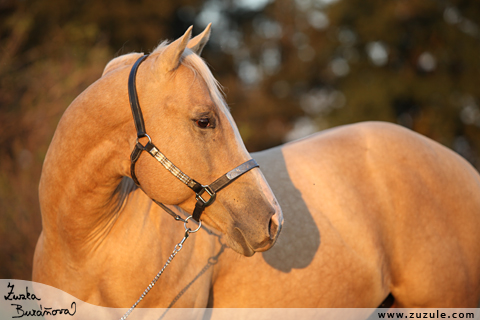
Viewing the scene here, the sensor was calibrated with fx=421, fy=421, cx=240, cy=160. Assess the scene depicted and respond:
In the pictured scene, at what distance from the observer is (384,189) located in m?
3.36

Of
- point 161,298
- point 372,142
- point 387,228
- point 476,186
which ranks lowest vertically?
point 476,186

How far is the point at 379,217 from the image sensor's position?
131 inches

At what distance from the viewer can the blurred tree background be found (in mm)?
7340

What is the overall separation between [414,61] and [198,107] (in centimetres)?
1870

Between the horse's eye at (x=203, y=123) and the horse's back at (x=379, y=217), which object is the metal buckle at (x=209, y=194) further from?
the horse's back at (x=379, y=217)

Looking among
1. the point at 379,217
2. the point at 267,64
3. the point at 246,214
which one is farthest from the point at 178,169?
the point at 267,64

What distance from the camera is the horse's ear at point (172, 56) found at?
83.4 inches

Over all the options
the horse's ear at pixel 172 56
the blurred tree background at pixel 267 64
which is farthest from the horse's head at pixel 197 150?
the blurred tree background at pixel 267 64

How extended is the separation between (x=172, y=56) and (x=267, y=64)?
24527 mm

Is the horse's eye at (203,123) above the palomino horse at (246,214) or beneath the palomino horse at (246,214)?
above

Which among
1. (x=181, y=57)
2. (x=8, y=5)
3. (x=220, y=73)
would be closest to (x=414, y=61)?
(x=220, y=73)

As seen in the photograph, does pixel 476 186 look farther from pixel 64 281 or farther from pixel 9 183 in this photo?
pixel 9 183
